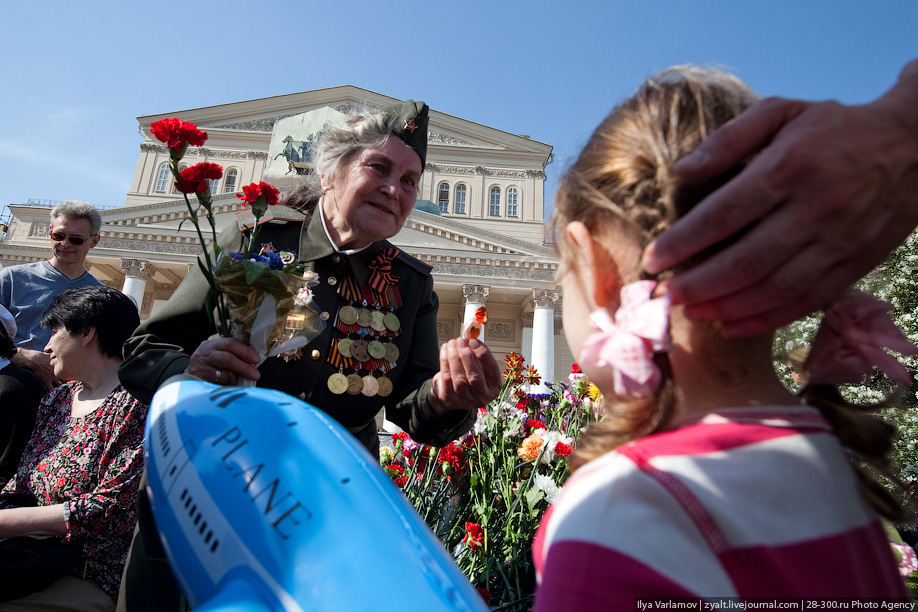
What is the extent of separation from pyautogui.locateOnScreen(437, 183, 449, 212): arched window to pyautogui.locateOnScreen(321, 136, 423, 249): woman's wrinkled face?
28721mm

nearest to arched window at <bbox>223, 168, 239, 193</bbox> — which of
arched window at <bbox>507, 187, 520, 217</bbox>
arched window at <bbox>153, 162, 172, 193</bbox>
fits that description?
arched window at <bbox>153, 162, 172, 193</bbox>

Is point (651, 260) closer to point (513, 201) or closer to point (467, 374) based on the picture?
point (467, 374)

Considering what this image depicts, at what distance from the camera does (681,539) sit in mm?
625

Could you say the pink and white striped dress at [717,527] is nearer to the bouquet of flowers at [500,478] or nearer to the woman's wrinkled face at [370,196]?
the woman's wrinkled face at [370,196]

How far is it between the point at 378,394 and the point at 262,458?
107 cm

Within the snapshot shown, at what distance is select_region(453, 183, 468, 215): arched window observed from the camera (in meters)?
31.1

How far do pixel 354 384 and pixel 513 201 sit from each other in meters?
30.3

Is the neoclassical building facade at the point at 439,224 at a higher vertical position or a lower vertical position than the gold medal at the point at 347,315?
higher

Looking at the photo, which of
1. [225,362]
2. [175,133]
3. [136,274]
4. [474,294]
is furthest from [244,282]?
[136,274]

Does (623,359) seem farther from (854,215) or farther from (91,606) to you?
(91,606)

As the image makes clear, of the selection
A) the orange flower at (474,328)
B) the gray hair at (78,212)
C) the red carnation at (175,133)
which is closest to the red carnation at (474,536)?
the orange flower at (474,328)

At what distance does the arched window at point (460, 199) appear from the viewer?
31.1 metres

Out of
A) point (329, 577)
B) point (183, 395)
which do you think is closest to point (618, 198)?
point (329, 577)

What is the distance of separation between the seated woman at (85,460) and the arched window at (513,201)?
29.3 meters
